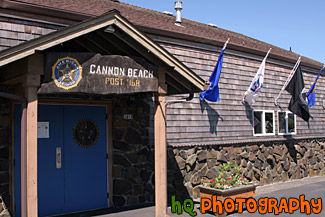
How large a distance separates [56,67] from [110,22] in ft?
4.35

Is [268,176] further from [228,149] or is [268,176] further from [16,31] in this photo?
[16,31]

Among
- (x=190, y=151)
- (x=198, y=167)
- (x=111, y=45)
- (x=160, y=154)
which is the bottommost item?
(x=198, y=167)

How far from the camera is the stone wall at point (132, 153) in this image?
9922 mm

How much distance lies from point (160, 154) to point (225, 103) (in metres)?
5.39

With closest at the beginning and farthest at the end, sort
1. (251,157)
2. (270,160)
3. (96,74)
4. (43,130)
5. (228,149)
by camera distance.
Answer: (96,74) → (43,130) → (228,149) → (251,157) → (270,160)

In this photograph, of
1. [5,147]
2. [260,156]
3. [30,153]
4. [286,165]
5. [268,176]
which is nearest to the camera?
[30,153]

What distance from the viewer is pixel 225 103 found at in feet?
41.8

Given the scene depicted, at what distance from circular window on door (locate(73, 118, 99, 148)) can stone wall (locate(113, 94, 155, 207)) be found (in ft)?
1.80

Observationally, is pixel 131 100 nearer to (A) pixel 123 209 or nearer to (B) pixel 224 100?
(A) pixel 123 209

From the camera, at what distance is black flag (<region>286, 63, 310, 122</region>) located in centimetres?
1433

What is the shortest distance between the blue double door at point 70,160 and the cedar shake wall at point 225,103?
2.30 m

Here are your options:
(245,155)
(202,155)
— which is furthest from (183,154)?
(245,155)

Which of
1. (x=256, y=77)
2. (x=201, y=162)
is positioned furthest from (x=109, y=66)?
(x=256, y=77)

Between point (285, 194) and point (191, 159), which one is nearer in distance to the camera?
point (191, 159)
